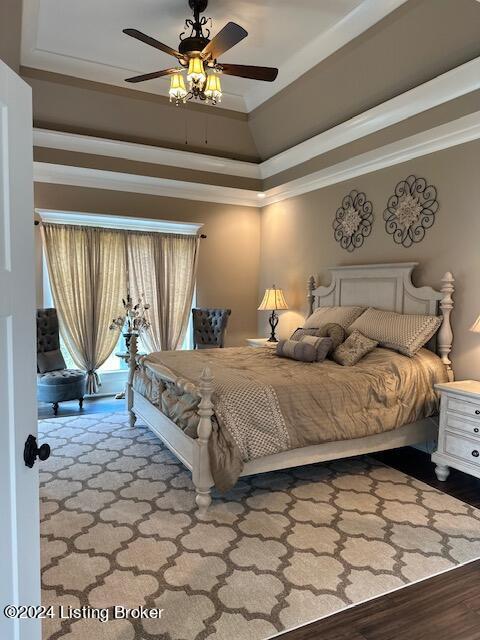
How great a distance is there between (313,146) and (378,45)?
1.42m

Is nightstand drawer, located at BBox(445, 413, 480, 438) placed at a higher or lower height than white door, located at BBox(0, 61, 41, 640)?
lower

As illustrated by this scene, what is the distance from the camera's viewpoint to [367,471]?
3.60m

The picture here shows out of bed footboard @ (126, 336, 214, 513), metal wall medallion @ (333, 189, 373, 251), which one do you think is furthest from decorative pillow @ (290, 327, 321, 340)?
bed footboard @ (126, 336, 214, 513)

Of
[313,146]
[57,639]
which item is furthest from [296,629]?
[313,146]

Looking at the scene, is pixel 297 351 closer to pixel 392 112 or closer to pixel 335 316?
pixel 335 316

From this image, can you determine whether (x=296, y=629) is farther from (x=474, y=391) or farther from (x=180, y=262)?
(x=180, y=262)

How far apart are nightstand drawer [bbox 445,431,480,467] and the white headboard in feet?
2.05

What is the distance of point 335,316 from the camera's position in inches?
180

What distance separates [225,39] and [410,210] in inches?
90.4

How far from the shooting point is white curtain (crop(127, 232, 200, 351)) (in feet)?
19.1

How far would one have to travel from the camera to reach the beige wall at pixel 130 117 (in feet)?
14.9

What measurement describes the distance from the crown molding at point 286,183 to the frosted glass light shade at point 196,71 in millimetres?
1961

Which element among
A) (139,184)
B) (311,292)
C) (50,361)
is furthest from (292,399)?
(139,184)

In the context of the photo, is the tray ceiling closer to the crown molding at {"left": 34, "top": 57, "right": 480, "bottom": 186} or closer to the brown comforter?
the crown molding at {"left": 34, "top": 57, "right": 480, "bottom": 186}
